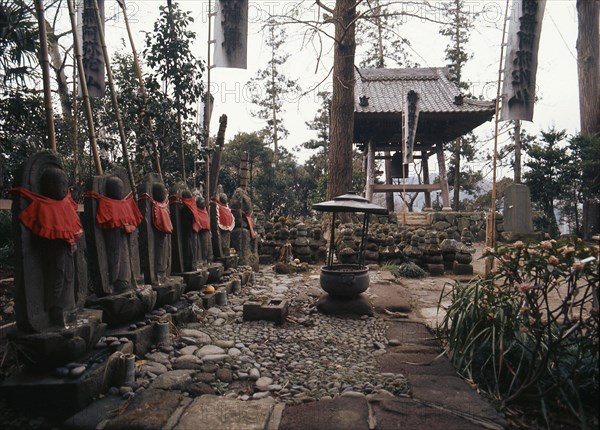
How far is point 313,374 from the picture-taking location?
2916 mm

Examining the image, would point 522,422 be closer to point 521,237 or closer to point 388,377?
point 388,377

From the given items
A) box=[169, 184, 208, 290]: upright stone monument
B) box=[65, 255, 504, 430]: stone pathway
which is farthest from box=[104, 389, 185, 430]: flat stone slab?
box=[169, 184, 208, 290]: upright stone monument

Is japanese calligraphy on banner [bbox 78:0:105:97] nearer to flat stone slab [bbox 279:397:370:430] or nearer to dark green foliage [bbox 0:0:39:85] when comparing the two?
dark green foliage [bbox 0:0:39:85]

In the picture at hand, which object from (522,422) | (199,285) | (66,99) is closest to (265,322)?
(199,285)

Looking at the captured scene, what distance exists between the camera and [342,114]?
941 cm

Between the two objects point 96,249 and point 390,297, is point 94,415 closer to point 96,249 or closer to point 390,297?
point 96,249

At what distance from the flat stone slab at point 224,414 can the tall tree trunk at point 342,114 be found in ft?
24.0

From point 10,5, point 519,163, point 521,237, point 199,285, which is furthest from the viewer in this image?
point 519,163

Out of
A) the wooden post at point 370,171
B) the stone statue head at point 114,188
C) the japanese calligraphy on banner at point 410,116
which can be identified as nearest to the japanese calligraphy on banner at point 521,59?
the japanese calligraphy on banner at point 410,116

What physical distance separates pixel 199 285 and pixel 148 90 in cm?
357

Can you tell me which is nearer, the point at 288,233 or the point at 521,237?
the point at 288,233

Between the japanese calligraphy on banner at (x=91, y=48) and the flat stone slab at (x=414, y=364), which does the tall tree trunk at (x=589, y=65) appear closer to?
the flat stone slab at (x=414, y=364)

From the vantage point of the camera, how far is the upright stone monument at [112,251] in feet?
10.2

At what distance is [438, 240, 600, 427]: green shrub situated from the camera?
7.20ft
